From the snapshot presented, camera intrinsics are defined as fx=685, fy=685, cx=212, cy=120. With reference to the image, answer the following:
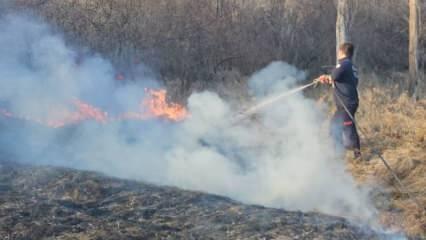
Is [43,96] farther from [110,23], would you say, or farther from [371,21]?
[371,21]

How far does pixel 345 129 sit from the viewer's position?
11.8 m

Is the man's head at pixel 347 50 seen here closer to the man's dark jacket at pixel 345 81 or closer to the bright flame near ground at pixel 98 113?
the man's dark jacket at pixel 345 81

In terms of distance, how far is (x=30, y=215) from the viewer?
8.45 m

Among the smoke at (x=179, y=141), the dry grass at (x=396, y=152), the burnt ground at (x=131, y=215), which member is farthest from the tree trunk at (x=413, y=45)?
the burnt ground at (x=131, y=215)

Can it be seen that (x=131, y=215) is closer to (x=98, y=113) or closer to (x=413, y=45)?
(x=98, y=113)

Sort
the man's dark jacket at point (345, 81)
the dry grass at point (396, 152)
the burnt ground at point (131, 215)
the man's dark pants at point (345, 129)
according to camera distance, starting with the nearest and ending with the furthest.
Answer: the burnt ground at point (131, 215) → the dry grass at point (396, 152) → the man's dark jacket at point (345, 81) → the man's dark pants at point (345, 129)

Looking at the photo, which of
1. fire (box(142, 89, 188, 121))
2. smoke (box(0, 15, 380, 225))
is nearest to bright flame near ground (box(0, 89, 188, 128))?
fire (box(142, 89, 188, 121))

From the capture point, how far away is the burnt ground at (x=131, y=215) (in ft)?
26.3

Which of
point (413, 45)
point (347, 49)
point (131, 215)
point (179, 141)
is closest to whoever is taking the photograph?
point (131, 215)

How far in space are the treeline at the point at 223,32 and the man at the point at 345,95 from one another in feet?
26.1

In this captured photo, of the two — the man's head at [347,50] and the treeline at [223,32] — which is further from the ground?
the treeline at [223,32]

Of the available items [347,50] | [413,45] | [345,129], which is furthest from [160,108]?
[413,45]

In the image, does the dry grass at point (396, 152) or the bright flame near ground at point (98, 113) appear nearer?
the dry grass at point (396, 152)

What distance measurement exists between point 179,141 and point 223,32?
30.0ft
